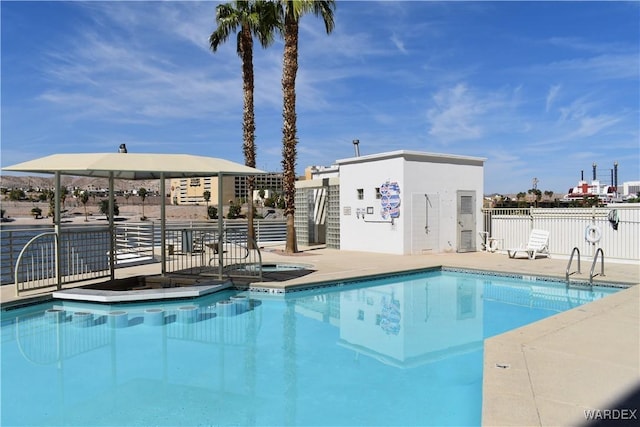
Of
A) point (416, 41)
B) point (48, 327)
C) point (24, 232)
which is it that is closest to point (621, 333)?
point (48, 327)

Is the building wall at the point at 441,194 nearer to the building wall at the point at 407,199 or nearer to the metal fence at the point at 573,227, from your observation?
the building wall at the point at 407,199

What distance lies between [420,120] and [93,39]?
17502 mm

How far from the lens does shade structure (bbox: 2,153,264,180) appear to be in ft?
25.1

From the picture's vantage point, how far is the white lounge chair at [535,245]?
13.8 m

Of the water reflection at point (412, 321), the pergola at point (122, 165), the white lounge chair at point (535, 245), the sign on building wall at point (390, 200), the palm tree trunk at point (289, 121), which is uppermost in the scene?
the palm tree trunk at point (289, 121)

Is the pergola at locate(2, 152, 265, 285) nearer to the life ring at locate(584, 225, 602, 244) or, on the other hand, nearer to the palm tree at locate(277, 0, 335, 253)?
the palm tree at locate(277, 0, 335, 253)

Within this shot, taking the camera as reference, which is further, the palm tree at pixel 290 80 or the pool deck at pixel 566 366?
the palm tree at pixel 290 80

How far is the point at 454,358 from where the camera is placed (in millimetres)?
5797

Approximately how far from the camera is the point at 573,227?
13742 millimetres

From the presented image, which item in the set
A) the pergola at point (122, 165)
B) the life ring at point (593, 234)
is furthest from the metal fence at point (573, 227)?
the pergola at point (122, 165)

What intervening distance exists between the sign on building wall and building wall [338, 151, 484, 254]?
2.1 inches

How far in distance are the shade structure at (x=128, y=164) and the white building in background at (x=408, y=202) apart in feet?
24.1

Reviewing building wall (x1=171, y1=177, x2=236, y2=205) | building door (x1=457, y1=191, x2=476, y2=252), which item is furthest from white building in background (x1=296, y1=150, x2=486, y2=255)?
building wall (x1=171, y1=177, x2=236, y2=205)

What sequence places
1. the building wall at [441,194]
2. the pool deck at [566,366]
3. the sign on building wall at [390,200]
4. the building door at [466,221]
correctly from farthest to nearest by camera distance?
the building door at [466,221] → the building wall at [441,194] → the sign on building wall at [390,200] → the pool deck at [566,366]
